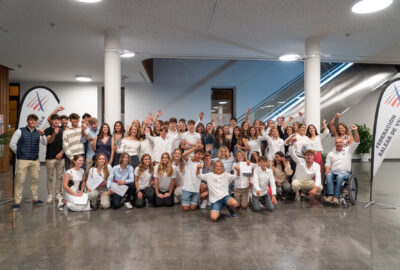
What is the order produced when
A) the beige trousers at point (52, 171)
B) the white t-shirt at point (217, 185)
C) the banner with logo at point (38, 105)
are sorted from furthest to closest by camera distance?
1. the banner with logo at point (38, 105)
2. the beige trousers at point (52, 171)
3. the white t-shirt at point (217, 185)

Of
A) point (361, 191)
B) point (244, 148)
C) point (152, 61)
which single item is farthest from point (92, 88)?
point (361, 191)

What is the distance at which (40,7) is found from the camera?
5.44 meters

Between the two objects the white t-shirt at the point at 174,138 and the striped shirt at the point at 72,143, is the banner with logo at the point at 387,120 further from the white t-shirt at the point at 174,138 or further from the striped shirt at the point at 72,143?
the striped shirt at the point at 72,143

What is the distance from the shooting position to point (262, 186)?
5.35 m

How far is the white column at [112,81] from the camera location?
669 cm

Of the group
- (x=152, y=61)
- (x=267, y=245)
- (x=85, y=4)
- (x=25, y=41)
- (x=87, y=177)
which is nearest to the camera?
(x=267, y=245)

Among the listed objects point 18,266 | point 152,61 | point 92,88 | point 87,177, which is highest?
point 152,61

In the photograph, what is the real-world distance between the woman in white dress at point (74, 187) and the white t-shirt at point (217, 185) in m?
2.08

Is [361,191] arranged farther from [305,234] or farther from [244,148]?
[305,234]

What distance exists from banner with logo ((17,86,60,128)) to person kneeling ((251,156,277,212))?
13.9ft

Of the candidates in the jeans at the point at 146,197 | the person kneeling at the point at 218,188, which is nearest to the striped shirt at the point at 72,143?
the jeans at the point at 146,197

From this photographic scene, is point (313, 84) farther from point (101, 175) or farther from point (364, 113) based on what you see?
point (364, 113)

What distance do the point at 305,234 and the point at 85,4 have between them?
5017mm

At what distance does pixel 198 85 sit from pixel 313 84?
19.7ft
